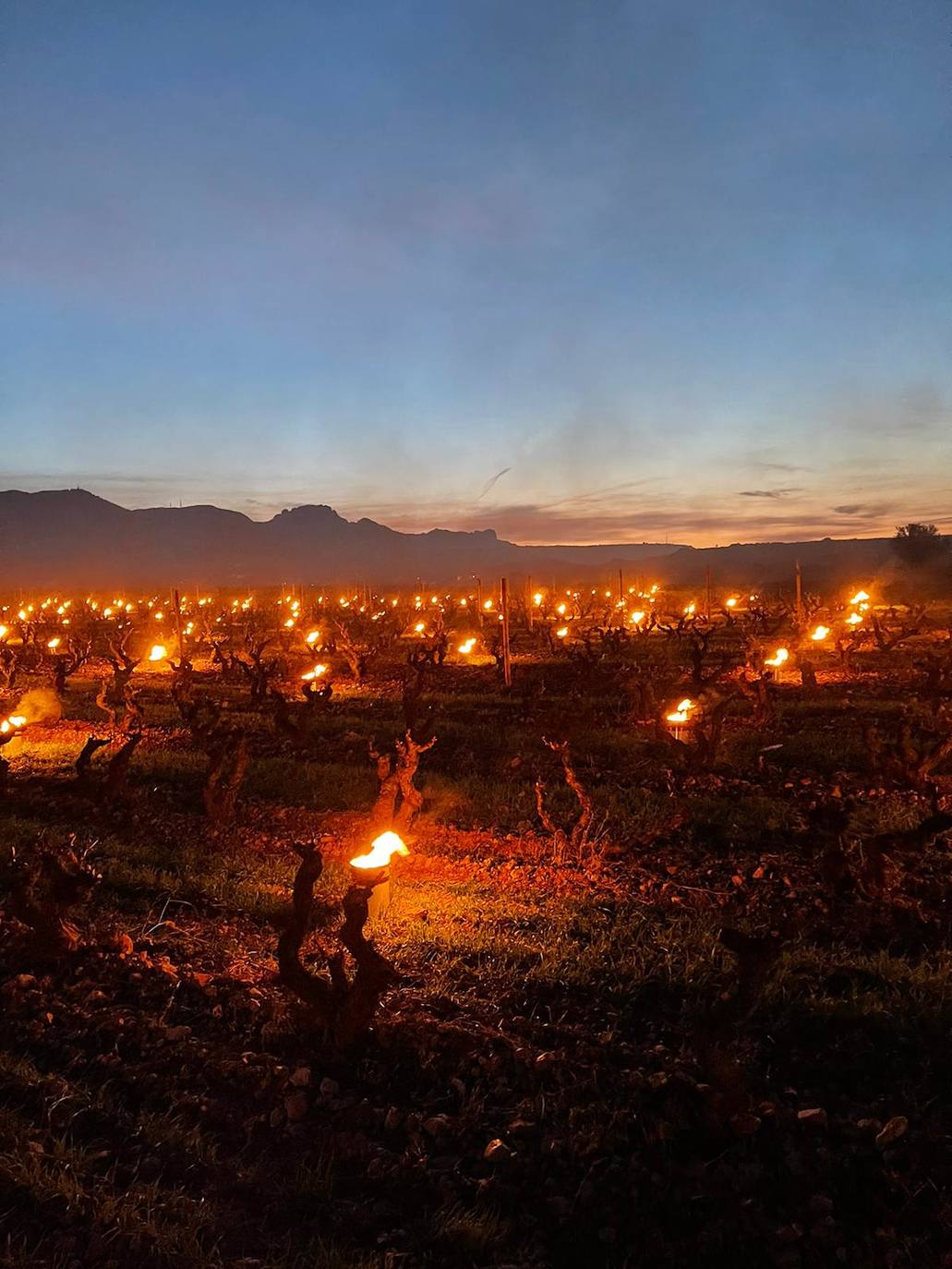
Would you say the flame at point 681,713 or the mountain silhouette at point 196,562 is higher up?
the mountain silhouette at point 196,562

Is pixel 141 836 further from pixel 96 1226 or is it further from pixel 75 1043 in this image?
pixel 96 1226

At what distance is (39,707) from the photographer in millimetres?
16094

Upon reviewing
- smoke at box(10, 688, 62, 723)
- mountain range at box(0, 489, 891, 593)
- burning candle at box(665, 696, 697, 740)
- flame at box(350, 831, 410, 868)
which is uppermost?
mountain range at box(0, 489, 891, 593)

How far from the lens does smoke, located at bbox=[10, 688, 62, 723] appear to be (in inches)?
607

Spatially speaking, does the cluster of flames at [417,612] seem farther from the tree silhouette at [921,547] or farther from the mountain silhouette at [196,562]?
the mountain silhouette at [196,562]

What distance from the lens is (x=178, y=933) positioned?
18.6 ft

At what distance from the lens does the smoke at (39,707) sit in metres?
15.4

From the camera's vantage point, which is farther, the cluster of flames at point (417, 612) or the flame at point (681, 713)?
the cluster of flames at point (417, 612)

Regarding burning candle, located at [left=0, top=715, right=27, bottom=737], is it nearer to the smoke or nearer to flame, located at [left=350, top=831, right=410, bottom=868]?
the smoke

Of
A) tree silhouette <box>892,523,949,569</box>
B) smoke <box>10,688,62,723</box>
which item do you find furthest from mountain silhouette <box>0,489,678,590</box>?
smoke <box>10,688,62,723</box>

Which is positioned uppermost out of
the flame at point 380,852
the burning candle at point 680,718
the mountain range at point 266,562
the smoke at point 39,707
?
the mountain range at point 266,562

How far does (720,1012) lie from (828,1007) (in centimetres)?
139

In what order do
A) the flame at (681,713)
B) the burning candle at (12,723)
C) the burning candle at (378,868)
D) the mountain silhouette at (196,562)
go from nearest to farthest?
the burning candle at (378,868)
the flame at (681,713)
the burning candle at (12,723)
the mountain silhouette at (196,562)

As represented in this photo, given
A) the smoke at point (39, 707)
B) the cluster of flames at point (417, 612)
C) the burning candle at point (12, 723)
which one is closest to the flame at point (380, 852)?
the burning candle at point (12, 723)
